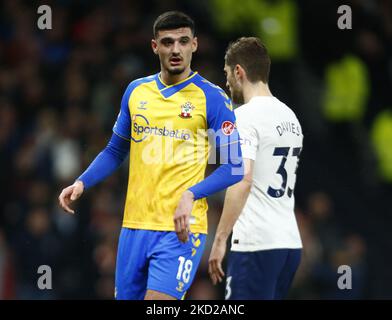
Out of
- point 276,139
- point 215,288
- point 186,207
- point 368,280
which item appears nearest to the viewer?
point 186,207

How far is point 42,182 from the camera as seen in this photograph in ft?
39.2

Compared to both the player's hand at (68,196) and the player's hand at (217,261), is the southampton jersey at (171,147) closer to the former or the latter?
the player's hand at (217,261)

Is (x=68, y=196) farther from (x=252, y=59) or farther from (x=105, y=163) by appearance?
(x=252, y=59)

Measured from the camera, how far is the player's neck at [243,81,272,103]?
7141 mm

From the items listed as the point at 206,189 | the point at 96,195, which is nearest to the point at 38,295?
the point at 96,195

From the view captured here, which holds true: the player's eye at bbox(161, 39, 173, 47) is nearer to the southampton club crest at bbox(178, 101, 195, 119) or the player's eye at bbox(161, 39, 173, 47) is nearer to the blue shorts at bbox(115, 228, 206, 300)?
the southampton club crest at bbox(178, 101, 195, 119)

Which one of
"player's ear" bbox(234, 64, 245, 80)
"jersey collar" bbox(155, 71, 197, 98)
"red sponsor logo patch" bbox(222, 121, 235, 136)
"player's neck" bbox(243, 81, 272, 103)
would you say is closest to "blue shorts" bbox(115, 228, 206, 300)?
"red sponsor logo patch" bbox(222, 121, 235, 136)

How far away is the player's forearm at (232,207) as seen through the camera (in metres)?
6.71

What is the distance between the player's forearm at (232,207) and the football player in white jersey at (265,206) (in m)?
0.07

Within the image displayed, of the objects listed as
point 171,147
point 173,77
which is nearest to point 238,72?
point 173,77

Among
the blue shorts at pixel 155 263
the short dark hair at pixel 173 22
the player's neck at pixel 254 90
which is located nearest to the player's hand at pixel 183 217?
the blue shorts at pixel 155 263

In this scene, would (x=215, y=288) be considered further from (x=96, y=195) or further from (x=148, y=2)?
(x=148, y=2)

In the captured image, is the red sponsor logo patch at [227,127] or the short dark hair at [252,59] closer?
the red sponsor logo patch at [227,127]
